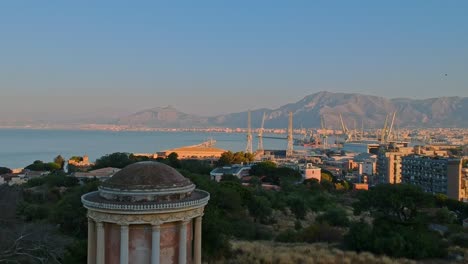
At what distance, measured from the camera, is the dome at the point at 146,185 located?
6.98m

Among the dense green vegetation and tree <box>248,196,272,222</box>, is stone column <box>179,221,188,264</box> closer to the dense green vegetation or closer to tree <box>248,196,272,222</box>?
the dense green vegetation

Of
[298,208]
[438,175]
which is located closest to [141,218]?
[298,208]

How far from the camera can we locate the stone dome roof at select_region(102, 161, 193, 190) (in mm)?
7074

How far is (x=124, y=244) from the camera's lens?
677 centimetres

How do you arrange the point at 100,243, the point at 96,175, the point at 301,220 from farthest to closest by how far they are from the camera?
the point at 96,175 → the point at 301,220 → the point at 100,243

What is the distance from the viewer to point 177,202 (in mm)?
6965

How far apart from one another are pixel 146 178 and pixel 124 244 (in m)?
1.06

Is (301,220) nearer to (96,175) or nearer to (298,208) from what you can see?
(298,208)

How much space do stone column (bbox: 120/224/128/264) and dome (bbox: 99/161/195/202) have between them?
1.47 feet

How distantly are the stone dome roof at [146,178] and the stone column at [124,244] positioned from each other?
63cm

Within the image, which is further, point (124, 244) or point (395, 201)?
point (395, 201)

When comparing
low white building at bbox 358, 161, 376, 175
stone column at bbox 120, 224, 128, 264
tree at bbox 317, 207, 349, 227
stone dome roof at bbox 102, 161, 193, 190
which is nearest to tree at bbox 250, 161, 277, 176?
tree at bbox 317, 207, 349, 227

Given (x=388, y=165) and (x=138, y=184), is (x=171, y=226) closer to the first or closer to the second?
(x=138, y=184)

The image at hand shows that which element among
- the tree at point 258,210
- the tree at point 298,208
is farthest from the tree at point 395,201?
the tree at point 298,208
